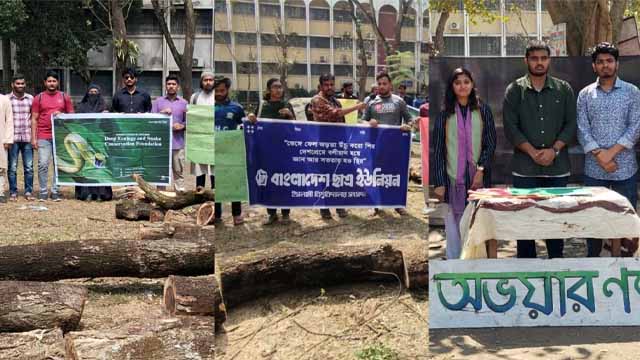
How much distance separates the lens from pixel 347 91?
217 cm

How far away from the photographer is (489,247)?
2438 millimetres

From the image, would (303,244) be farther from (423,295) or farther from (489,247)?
(489,247)

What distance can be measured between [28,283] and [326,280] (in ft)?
8.75

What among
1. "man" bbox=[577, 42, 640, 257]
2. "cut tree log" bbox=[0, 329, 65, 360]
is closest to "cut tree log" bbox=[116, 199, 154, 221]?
"cut tree log" bbox=[0, 329, 65, 360]

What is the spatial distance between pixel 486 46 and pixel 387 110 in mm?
449

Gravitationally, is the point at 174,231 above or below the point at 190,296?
above

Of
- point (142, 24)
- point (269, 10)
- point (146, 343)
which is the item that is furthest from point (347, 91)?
point (142, 24)

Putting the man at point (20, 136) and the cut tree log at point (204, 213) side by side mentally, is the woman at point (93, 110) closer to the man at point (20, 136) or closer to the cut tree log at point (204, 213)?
the man at point (20, 136)

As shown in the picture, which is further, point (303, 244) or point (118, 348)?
point (118, 348)

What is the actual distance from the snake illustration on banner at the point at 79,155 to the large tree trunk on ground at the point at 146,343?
504 cm

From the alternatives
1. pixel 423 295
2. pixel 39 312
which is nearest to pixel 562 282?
pixel 423 295

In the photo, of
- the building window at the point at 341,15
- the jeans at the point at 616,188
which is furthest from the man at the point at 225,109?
the jeans at the point at 616,188

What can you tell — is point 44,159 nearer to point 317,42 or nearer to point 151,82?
point 317,42

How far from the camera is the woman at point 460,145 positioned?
228 cm
